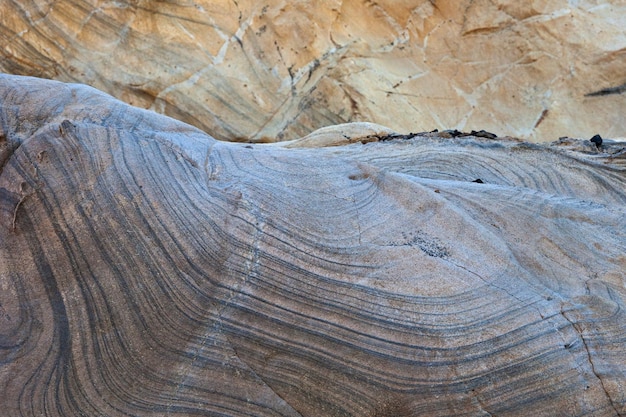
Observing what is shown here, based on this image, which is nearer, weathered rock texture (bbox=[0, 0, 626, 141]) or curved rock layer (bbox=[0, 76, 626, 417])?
curved rock layer (bbox=[0, 76, 626, 417])

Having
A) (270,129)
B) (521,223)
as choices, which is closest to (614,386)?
(521,223)

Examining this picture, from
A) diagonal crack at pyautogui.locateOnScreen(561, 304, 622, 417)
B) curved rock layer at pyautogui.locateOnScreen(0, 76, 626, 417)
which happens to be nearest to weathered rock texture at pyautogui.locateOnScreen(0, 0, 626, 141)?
curved rock layer at pyautogui.locateOnScreen(0, 76, 626, 417)

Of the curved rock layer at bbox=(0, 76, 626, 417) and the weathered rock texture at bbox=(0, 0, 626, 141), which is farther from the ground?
the weathered rock texture at bbox=(0, 0, 626, 141)

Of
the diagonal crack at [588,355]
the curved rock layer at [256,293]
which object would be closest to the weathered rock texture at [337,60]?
the curved rock layer at [256,293]

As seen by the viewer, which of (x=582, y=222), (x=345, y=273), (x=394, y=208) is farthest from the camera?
(x=582, y=222)

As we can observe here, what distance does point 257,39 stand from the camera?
7613mm

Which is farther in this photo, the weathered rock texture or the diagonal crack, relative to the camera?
the weathered rock texture

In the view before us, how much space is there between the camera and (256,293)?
2475mm

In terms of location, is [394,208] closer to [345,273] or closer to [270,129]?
[345,273]

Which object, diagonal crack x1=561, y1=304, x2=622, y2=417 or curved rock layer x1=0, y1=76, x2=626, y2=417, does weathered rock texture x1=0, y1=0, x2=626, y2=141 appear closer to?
curved rock layer x1=0, y1=76, x2=626, y2=417

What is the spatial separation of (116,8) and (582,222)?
633cm

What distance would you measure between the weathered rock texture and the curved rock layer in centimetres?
443

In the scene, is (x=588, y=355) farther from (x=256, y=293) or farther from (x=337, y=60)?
(x=337, y=60)

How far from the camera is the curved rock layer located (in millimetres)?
2316
